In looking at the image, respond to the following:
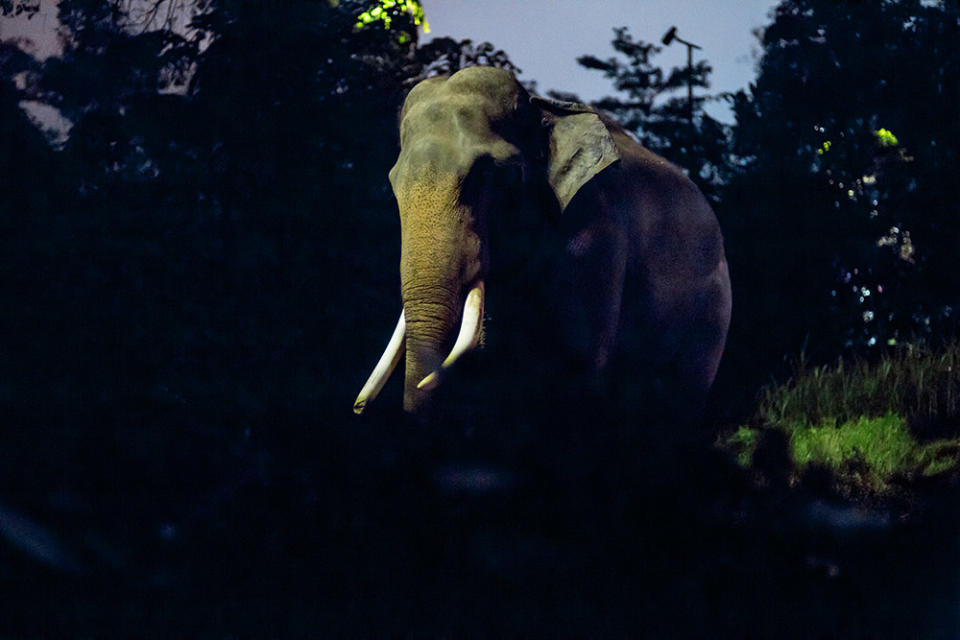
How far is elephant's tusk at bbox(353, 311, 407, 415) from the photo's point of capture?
9.98 feet

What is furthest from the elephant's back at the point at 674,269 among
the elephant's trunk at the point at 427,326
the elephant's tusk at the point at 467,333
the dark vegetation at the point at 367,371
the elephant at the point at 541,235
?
the elephant's trunk at the point at 427,326

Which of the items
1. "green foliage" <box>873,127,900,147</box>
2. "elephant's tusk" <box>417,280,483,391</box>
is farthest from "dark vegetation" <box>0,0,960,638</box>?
"elephant's tusk" <box>417,280,483,391</box>

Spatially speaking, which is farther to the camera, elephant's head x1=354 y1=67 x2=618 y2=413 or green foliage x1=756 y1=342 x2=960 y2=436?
green foliage x1=756 y1=342 x2=960 y2=436

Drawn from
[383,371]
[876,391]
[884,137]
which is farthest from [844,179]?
[383,371]

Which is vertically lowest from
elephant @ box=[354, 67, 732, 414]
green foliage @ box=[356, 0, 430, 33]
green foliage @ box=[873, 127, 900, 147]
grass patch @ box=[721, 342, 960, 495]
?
grass patch @ box=[721, 342, 960, 495]

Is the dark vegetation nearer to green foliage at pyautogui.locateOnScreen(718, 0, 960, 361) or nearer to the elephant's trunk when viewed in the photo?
green foliage at pyautogui.locateOnScreen(718, 0, 960, 361)

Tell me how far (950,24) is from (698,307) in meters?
1.44

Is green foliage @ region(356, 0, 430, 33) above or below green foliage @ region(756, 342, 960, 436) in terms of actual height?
above

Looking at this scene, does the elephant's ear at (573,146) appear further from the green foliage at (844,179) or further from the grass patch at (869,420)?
the grass patch at (869,420)

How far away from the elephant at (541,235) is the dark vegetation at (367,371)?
0.58ft

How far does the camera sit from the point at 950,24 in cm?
421

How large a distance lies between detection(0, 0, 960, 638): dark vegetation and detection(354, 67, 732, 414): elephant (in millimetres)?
178

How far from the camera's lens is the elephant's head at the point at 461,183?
324 centimetres

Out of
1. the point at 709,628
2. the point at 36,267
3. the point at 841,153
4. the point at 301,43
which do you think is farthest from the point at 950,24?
the point at 36,267
